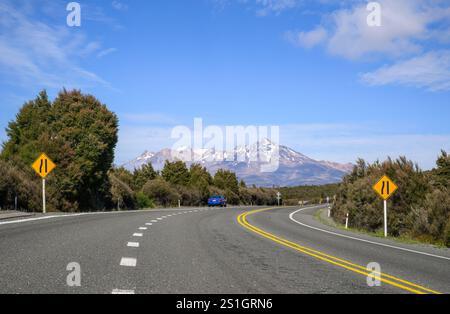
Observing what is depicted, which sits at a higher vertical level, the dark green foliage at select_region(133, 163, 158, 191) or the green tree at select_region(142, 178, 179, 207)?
the dark green foliage at select_region(133, 163, 158, 191)

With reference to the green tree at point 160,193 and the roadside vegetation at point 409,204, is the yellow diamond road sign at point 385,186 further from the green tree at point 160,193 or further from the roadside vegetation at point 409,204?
the green tree at point 160,193

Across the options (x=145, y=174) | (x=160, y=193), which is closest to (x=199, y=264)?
(x=160, y=193)

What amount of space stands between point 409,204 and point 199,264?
19.7m

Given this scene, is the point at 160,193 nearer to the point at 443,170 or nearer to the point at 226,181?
the point at 226,181

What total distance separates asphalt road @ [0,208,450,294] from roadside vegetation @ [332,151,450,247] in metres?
6.86

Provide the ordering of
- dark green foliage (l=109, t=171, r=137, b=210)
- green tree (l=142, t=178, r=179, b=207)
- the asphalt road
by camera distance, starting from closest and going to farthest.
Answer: the asphalt road, dark green foliage (l=109, t=171, r=137, b=210), green tree (l=142, t=178, r=179, b=207)

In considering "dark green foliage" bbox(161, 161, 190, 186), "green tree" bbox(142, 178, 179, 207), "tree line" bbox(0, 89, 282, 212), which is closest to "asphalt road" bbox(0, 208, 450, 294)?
"tree line" bbox(0, 89, 282, 212)

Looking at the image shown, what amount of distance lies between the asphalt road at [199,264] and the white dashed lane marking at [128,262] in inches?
0.7

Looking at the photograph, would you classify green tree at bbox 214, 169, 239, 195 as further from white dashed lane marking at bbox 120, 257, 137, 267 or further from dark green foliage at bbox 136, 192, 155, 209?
white dashed lane marking at bbox 120, 257, 137, 267

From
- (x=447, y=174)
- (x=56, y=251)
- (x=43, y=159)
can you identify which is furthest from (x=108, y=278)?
(x=447, y=174)

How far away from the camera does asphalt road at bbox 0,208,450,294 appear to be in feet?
23.7

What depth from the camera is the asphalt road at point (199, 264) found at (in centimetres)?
723

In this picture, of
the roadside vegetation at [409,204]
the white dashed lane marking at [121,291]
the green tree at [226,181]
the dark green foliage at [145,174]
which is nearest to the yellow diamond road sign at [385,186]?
the roadside vegetation at [409,204]
